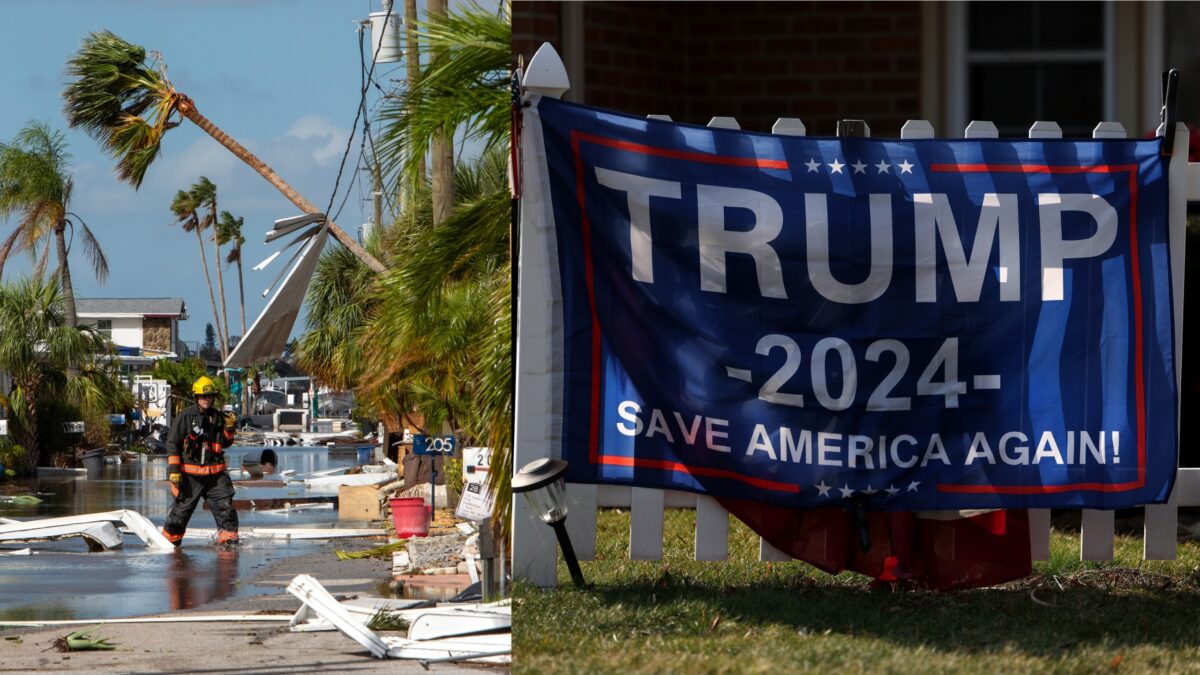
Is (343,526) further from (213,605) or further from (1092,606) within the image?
(1092,606)

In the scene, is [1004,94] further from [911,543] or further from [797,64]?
[911,543]

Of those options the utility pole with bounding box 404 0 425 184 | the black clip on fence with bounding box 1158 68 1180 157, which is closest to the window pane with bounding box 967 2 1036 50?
the black clip on fence with bounding box 1158 68 1180 157

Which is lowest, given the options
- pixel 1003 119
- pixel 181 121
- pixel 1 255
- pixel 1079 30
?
pixel 1 255

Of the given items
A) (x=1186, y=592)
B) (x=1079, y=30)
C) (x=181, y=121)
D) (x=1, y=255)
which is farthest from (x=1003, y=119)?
(x=1, y=255)

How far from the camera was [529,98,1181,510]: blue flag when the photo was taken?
15.4 feet

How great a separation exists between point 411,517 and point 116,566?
123 centimetres

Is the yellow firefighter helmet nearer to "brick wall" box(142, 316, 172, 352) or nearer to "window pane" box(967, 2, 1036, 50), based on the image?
"brick wall" box(142, 316, 172, 352)

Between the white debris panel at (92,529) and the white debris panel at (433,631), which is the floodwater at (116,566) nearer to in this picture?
the white debris panel at (92,529)

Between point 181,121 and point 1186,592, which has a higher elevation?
point 181,121

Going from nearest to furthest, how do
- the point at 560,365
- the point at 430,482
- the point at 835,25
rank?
the point at 560,365
the point at 430,482
the point at 835,25

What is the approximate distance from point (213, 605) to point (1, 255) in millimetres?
1466

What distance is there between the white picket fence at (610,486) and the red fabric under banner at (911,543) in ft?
0.28

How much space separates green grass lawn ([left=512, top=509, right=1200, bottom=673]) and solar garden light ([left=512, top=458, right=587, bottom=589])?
15cm

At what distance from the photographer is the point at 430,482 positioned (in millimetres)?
6754
